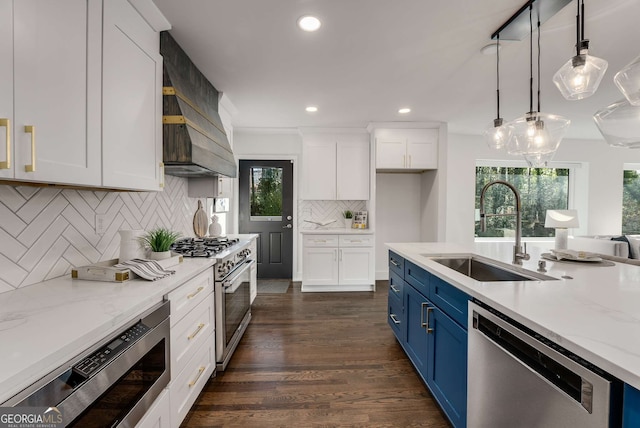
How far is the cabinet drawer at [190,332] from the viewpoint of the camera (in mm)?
1541

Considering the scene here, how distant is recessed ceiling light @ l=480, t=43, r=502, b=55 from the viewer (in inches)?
86.8

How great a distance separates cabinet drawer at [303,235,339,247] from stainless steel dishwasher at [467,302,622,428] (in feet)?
9.70

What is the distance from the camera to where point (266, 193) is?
16.3 feet

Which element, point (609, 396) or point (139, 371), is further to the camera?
point (139, 371)

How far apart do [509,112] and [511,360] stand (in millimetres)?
3704

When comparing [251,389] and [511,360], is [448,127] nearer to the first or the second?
[511,360]

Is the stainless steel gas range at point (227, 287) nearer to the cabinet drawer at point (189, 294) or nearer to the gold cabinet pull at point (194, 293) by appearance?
the cabinet drawer at point (189, 294)

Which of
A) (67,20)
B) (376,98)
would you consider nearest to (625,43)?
(376,98)

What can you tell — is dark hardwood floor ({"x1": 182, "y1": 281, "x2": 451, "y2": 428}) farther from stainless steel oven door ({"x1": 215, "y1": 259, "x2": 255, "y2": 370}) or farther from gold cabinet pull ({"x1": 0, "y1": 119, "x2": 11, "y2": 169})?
gold cabinet pull ({"x1": 0, "y1": 119, "x2": 11, "y2": 169})

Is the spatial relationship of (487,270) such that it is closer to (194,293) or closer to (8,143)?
(194,293)

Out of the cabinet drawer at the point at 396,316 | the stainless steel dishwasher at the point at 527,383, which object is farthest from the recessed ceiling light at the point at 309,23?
the cabinet drawer at the point at 396,316

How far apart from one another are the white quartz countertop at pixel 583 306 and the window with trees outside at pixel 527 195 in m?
3.81

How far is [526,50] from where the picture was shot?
7.55 feet

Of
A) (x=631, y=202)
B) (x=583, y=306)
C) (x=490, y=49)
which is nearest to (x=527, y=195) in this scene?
(x=631, y=202)
